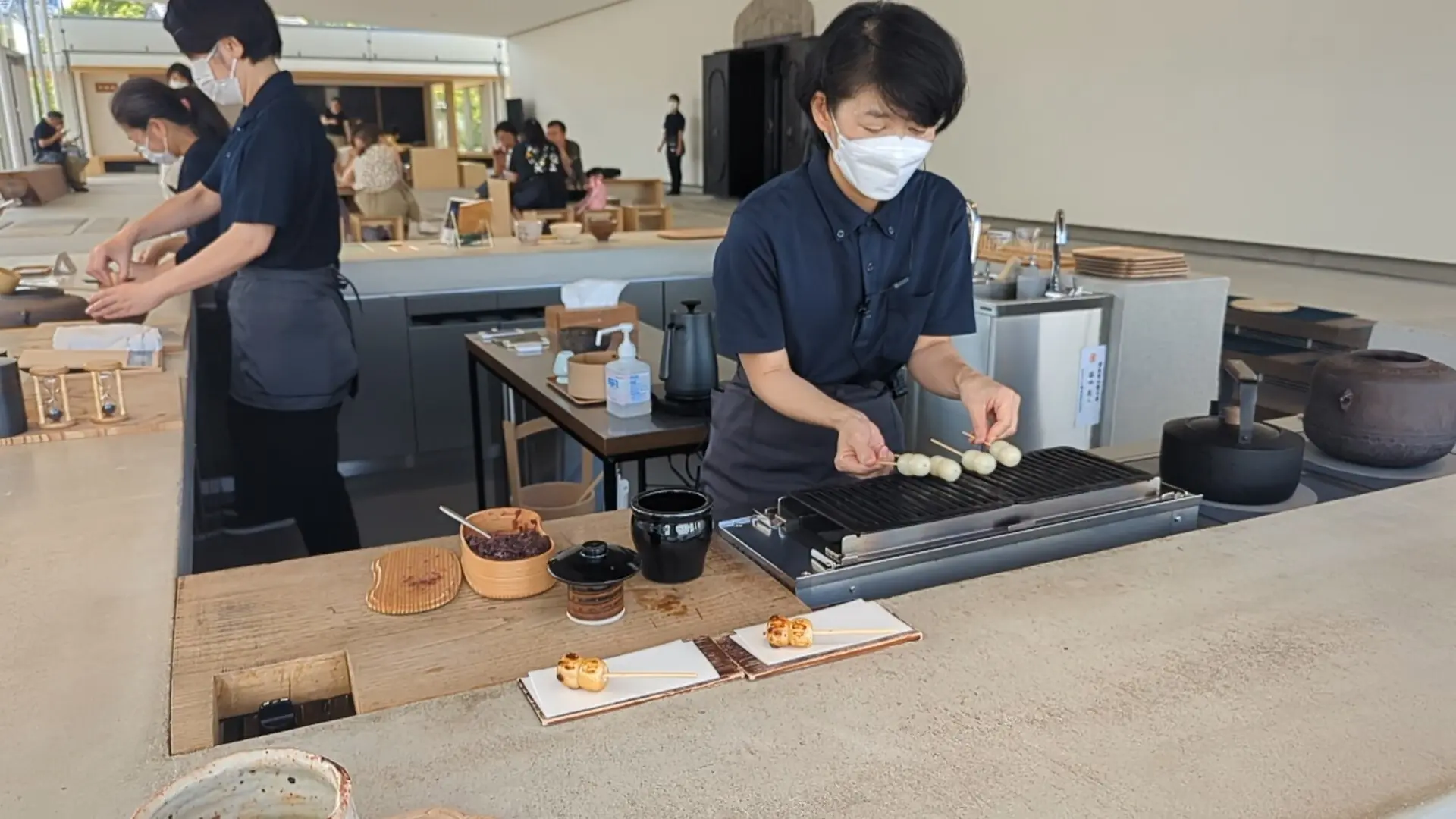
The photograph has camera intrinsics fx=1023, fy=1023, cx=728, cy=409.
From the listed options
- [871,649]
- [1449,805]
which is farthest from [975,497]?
[1449,805]

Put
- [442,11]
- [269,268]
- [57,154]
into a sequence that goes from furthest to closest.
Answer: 1. [442,11]
2. [57,154]
3. [269,268]

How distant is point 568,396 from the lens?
2664 mm

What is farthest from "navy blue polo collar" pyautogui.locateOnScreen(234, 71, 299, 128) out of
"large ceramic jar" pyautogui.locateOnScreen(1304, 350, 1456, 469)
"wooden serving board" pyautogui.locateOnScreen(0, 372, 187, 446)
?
"large ceramic jar" pyautogui.locateOnScreen(1304, 350, 1456, 469)

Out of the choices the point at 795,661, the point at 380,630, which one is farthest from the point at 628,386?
the point at 795,661

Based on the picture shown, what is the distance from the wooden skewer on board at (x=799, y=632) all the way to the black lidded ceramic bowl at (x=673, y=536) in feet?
0.53

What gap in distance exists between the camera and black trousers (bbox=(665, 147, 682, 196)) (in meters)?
12.8

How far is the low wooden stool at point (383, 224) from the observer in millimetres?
6383

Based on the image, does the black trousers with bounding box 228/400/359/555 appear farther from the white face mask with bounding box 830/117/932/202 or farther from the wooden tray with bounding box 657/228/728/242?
the wooden tray with bounding box 657/228/728/242

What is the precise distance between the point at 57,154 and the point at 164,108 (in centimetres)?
631

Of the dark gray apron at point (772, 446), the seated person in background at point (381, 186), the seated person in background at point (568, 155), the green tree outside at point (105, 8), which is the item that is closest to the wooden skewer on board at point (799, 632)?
the dark gray apron at point (772, 446)

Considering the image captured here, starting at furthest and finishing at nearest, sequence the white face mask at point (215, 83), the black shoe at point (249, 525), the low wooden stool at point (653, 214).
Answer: the low wooden stool at point (653, 214) → the black shoe at point (249, 525) → the white face mask at point (215, 83)

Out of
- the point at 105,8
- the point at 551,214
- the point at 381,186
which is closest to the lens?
the point at 381,186

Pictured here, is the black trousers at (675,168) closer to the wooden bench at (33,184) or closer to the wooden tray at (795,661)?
the wooden bench at (33,184)

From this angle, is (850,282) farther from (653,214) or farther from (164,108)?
(653,214)
